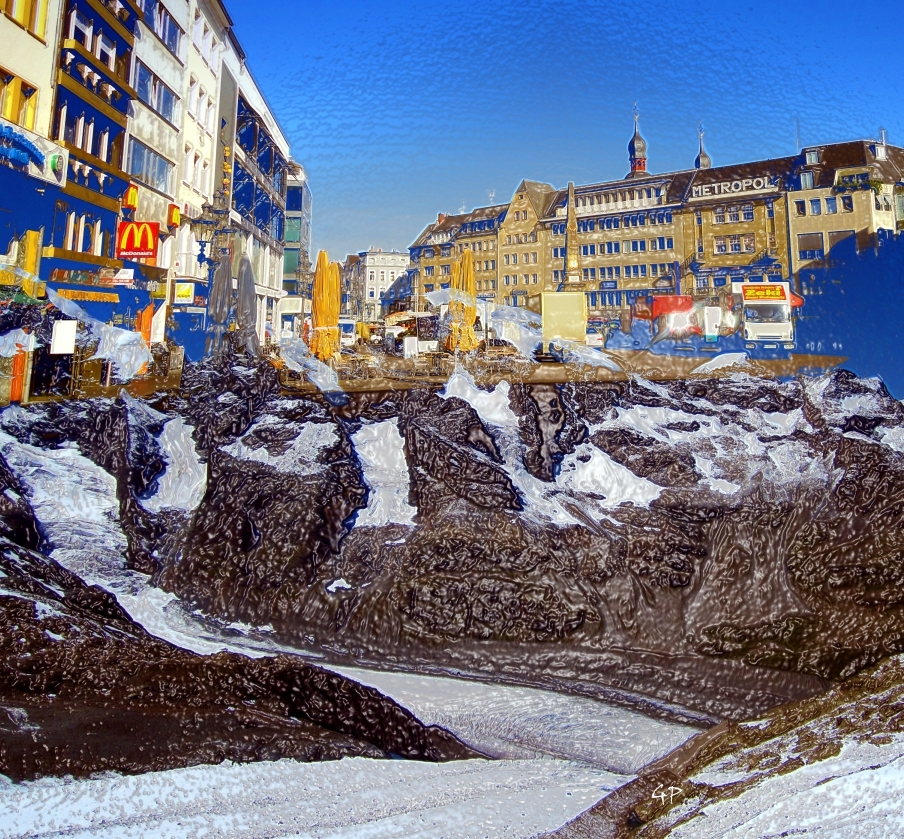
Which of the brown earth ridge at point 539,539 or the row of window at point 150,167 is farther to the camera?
the row of window at point 150,167

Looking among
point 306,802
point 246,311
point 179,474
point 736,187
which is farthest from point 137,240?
point 736,187

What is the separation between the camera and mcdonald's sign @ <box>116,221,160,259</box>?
11.1ft

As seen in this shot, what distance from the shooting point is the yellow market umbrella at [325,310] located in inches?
160

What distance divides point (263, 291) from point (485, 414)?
1.71 metres

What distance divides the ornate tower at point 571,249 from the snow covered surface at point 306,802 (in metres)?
3.28

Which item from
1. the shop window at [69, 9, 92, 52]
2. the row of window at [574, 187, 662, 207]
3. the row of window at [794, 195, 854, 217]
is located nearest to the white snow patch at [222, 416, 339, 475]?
the shop window at [69, 9, 92, 52]

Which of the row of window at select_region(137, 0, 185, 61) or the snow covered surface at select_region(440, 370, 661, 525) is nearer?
the snow covered surface at select_region(440, 370, 661, 525)

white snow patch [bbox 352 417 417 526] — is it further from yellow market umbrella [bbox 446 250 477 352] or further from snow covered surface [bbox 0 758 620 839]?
snow covered surface [bbox 0 758 620 839]

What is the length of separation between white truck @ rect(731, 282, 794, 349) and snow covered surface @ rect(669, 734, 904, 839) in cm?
296

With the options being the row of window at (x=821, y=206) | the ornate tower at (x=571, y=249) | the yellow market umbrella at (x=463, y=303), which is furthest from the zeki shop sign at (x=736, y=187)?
the yellow market umbrella at (x=463, y=303)

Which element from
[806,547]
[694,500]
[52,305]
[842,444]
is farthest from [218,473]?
[842,444]

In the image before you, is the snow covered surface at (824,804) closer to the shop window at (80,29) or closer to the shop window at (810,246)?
the shop window at (810,246)

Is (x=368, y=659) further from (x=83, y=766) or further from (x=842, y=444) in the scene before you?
(x=842, y=444)

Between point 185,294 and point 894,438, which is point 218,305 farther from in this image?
point 894,438
